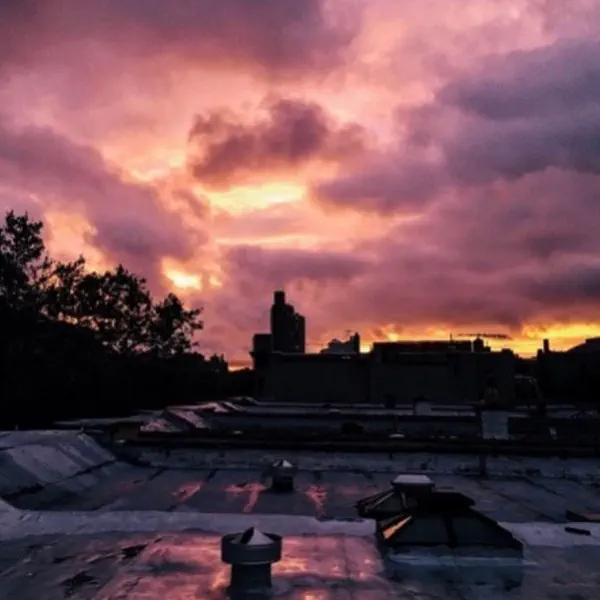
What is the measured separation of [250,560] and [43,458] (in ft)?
23.8

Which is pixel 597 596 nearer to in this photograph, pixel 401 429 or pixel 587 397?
pixel 401 429

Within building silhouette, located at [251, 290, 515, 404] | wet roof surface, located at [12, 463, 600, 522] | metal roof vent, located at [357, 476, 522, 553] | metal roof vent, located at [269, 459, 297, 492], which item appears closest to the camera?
metal roof vent, located at [357, 476, 522, 553]

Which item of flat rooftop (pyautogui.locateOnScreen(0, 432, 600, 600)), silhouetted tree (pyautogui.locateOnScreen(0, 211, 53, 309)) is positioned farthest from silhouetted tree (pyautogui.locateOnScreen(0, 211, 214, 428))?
flat rooftop (pyautogui.locateOnScreen(0, 432, 600, 600))

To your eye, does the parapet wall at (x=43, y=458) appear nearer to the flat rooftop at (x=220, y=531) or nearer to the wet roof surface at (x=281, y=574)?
the flat rooftop at (x=220, y=531)

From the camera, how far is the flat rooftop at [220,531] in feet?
18.0

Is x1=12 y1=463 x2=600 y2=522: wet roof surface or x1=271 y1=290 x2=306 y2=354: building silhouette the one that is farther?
x1=271 y1=290 x2=306 y2=354: building silhouette

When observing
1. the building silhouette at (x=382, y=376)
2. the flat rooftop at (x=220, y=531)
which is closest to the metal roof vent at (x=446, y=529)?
the flat rooftop at (x=220, y=531)

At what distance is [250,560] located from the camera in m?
5.14

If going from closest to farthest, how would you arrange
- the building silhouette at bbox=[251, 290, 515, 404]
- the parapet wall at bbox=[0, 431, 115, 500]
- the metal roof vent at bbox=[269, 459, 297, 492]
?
the parapet wall at bbox=[0, 431, 115, 500], the metal roof vent at bbox=[269, 459, 297, 492], the building silhouette at bbox=[251, 290, 515, 404]

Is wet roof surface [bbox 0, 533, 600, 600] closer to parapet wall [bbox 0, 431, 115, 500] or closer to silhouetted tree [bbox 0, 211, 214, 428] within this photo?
parapet wall [bbox 0, 431, 115, 500]

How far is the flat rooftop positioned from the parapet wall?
3 cm

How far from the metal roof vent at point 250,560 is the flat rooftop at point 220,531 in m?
0.15

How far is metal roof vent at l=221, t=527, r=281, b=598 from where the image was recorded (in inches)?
203

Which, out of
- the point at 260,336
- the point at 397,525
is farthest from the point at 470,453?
the point at 260,336
